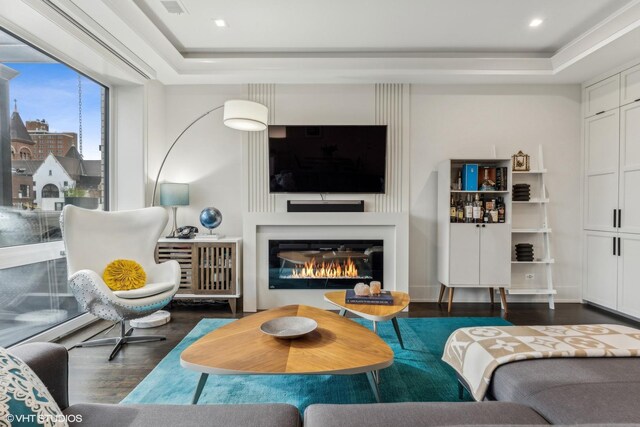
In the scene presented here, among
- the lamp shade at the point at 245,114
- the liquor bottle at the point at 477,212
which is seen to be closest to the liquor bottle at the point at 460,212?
the liquor bottle at the point at 477,212

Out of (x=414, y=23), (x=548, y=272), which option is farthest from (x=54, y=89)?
(x=548, y=272)

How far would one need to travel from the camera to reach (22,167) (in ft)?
8.08

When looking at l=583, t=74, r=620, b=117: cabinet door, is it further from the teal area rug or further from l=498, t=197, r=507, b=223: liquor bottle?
the teal area rug

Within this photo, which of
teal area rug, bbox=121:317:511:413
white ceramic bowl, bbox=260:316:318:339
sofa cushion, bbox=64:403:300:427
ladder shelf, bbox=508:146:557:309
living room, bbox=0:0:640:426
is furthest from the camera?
ladder shelf, bbox=508:146:557:309

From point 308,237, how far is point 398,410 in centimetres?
262

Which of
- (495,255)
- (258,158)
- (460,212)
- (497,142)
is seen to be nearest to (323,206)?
(258,158)

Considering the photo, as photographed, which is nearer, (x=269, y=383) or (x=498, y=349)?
(x=498, y=349)

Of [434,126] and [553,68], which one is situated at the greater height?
[553,68]

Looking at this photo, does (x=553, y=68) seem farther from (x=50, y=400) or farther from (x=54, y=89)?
(x=54, y=89)

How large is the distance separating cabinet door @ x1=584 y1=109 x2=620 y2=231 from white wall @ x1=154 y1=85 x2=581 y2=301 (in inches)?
4.8

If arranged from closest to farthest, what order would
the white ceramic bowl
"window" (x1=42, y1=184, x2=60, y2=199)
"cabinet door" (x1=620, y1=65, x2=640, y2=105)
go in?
the white ceramic bowl < "window" (x1=42, y1=184, x2=60, y2=199) < "cabinet door" (x1=620, y1=65, x2=640, y2=105)

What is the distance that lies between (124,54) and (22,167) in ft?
4.22

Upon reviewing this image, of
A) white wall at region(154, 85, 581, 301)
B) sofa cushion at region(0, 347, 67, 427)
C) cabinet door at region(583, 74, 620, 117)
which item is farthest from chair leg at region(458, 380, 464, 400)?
cabinet door at region(583, 74, 620, 117)

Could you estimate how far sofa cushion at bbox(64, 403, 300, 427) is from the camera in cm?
96
